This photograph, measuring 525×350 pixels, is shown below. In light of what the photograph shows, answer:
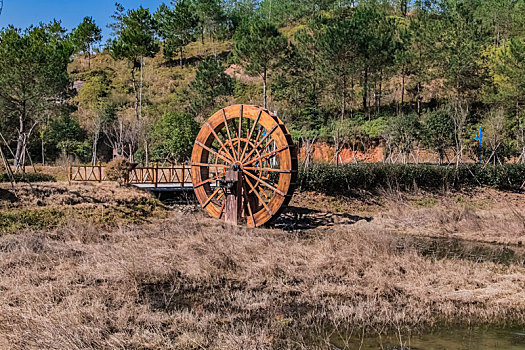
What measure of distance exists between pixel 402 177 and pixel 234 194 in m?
8.32

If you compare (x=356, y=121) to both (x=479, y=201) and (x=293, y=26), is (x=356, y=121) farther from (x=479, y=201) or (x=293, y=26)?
(x=293, y=26)

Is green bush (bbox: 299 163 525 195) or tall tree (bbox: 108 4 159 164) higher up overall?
tall tree (bbox: 108 4 159 164)

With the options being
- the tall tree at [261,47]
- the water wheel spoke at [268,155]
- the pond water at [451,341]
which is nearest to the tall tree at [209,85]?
the tall tree at [261,47]

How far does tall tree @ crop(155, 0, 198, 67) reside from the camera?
50969 mm

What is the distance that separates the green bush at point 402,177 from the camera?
18.2m

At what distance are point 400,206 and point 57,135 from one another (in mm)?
24211

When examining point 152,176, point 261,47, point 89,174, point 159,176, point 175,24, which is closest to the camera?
point 152,176

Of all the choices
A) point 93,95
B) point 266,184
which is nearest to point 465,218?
point 266,184

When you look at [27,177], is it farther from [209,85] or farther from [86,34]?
[86,34]

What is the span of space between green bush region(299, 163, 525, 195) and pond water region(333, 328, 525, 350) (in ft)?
39.3

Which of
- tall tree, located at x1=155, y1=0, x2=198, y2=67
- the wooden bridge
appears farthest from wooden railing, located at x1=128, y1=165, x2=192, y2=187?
tall tree, located at x1=155, y1=0, x2=198, y2=67

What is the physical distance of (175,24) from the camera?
51.4 m

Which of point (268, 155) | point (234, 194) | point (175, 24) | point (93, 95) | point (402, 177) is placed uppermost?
point (175, 24)

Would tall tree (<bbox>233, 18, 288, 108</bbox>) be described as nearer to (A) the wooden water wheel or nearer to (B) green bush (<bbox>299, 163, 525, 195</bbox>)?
(B) green bush (<bbox>299, 163, 525, 195</bbox>)
